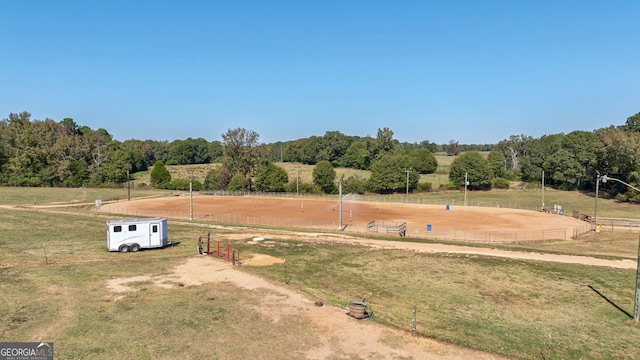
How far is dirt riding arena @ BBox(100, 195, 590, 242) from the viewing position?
165ft

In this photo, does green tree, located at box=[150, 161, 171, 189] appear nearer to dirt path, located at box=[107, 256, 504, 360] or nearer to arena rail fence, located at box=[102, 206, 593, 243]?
arena rail fence, located at box=[102, 206, 593, 243]

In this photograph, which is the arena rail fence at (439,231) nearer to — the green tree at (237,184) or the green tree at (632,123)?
the green tree at (237,184)

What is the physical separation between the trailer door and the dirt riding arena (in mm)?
24866

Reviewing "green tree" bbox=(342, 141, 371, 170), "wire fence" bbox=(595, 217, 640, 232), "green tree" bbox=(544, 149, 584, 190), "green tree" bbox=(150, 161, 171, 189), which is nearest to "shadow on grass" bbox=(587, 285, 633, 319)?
"wire fence" bbox=(595, 217, 640, 232)

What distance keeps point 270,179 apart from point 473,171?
176ft

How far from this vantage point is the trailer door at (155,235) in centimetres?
3024

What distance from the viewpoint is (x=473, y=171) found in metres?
105

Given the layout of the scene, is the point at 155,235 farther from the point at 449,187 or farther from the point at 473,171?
the point at 473,171

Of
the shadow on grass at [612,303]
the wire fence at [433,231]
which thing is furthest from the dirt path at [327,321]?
the wire fence at [433,231]

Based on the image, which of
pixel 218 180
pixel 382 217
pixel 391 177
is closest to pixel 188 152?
pixel 218 180

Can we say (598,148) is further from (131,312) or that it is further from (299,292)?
(131,312)

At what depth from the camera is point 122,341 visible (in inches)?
579

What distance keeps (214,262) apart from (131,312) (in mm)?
9194

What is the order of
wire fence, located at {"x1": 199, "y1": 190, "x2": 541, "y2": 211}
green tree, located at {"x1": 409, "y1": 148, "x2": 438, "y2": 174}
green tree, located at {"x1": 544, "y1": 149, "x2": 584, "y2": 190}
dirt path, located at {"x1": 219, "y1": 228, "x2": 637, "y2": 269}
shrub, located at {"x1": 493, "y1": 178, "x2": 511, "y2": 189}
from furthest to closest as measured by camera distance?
green tree, located at {"x1": 409, "y1": 148, "x2": 438, "y2": 174}, shrub, located at {"x1": 493, "y1": 178, "x2": 511, "y2": 189}, green tree, located at {"x1": 544, "y1": 149, "x2": 584, "y2": 190}, wire fence, located at {"x1": 199, "y1": 190, "x2": 541, "y2": 211}, dirt path, located at {"x1": 219, "y1": 228, "x2": 637, "y2": 269}
